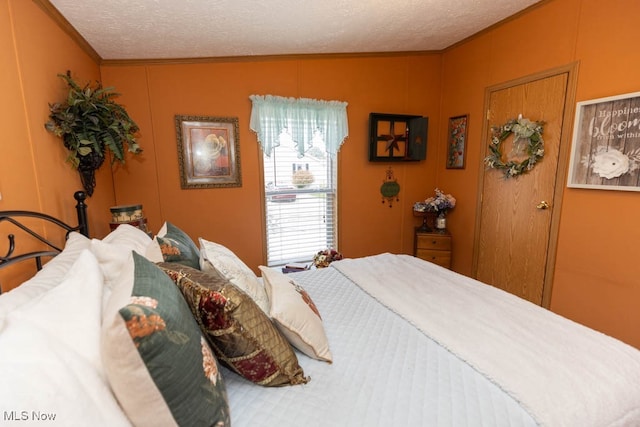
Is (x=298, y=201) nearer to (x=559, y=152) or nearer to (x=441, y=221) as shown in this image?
(x=441, y=221)

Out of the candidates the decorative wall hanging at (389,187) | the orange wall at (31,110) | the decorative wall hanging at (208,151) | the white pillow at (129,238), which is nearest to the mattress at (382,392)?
the white pillow at (129,238)

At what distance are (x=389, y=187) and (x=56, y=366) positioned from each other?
125 inches

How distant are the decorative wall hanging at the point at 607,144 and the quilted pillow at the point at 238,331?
2.36m

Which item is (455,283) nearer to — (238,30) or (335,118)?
(335,118)

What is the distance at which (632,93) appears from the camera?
1832 millimetres

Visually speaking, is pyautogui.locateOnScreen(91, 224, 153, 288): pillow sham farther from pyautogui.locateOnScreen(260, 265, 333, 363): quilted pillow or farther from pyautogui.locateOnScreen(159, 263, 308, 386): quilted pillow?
pyautogui.locateOnScreen(260, 265, 333, 363): quilted pillow

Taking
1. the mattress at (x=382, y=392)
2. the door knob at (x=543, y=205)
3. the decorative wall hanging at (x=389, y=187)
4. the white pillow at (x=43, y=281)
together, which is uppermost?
the decorative wall hanging at (x=389, y=187)

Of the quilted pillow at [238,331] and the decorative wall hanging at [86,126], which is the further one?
the decorative wall hanging at [86,126]

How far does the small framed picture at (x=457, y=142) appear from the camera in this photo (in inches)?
123

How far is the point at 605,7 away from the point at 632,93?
0.63 metres

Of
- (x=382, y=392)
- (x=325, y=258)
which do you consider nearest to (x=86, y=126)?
(x=325, y=258)

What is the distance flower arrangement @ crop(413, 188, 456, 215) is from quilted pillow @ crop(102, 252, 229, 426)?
→ 293 cm

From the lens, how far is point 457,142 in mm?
3209

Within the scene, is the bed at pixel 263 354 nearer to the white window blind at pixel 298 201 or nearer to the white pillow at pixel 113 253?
the white pillow at pixel 113 253
